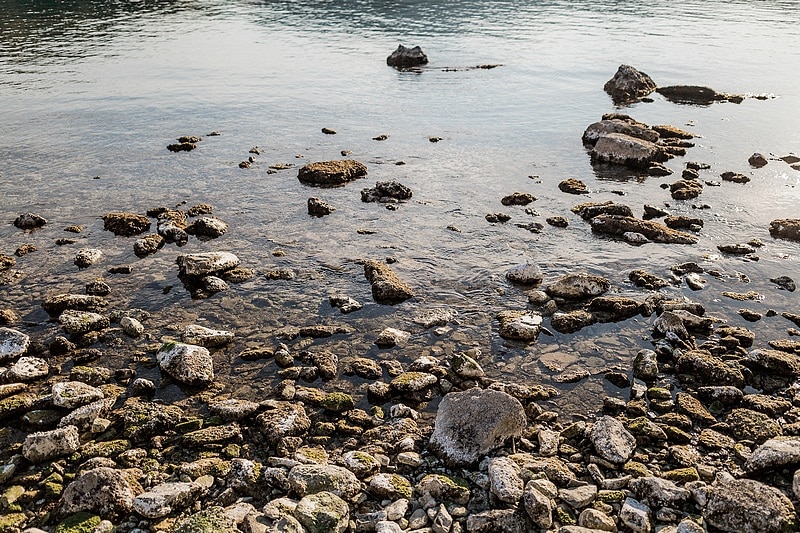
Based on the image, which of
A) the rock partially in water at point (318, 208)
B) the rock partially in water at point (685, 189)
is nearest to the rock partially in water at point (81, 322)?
the rock partially in water at point (318, 208)

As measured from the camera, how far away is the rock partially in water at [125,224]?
18.0m

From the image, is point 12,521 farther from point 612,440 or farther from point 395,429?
point 612,440

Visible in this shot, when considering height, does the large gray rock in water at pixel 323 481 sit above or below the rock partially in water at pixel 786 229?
above

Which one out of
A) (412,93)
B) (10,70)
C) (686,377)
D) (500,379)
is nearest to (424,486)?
(500,379)

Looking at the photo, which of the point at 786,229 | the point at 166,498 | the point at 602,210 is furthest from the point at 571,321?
the point at 786,229

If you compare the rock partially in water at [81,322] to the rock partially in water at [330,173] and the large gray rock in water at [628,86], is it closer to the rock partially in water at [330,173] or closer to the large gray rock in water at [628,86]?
the rock partially in water at [330,173]

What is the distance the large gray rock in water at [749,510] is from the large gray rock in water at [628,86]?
106 ft

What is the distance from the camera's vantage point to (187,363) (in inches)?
449

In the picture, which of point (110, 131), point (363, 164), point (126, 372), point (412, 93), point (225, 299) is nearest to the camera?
point (126, 372)

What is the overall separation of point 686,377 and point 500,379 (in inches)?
138

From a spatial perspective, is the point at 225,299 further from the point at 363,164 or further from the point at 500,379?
the point at 363,164

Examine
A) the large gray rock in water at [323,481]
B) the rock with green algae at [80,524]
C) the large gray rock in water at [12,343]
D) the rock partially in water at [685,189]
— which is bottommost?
the rock partially in water at [685,189]

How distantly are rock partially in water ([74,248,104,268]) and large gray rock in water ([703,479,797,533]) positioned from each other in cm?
1479

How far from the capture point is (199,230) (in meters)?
18.2
